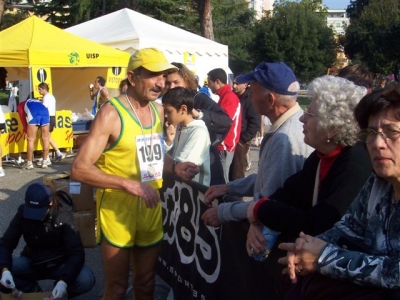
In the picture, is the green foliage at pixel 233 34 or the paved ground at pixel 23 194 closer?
the paved ground at pixel 23 194

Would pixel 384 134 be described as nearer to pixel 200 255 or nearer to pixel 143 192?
pixel 143 192

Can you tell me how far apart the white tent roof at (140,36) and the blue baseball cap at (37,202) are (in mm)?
10412

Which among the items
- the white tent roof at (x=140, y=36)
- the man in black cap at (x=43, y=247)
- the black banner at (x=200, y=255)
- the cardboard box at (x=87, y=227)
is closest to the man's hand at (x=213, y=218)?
the black banner at (x=200, y=255)

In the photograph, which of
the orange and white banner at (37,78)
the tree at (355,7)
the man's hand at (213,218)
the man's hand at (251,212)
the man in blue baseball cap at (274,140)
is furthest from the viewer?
the tree at (355,7)

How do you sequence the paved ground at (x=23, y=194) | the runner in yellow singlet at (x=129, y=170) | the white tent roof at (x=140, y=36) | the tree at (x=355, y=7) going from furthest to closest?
the tree at (x=355, y=7)
the white tent roof at (x=140, y=36)
the paved ground at (x=23, y=194)
the runner in yellow singlet at (x=129, y=170)

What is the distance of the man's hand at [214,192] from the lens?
359cm

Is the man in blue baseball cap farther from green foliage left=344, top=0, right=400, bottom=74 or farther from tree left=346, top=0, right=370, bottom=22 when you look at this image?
tree left=346, top=0, right=370, bottom=22

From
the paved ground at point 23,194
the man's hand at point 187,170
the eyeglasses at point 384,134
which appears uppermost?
the eyeglasses at point 384,134

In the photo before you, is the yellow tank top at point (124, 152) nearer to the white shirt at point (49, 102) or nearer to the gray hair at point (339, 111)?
the gray hair at point (339, 111)

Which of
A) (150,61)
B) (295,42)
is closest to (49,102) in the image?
(150,61)

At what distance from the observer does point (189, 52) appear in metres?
16.3

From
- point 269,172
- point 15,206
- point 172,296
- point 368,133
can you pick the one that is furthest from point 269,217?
point 15,206

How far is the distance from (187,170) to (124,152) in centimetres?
66

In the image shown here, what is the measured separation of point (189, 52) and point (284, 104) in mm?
13452
